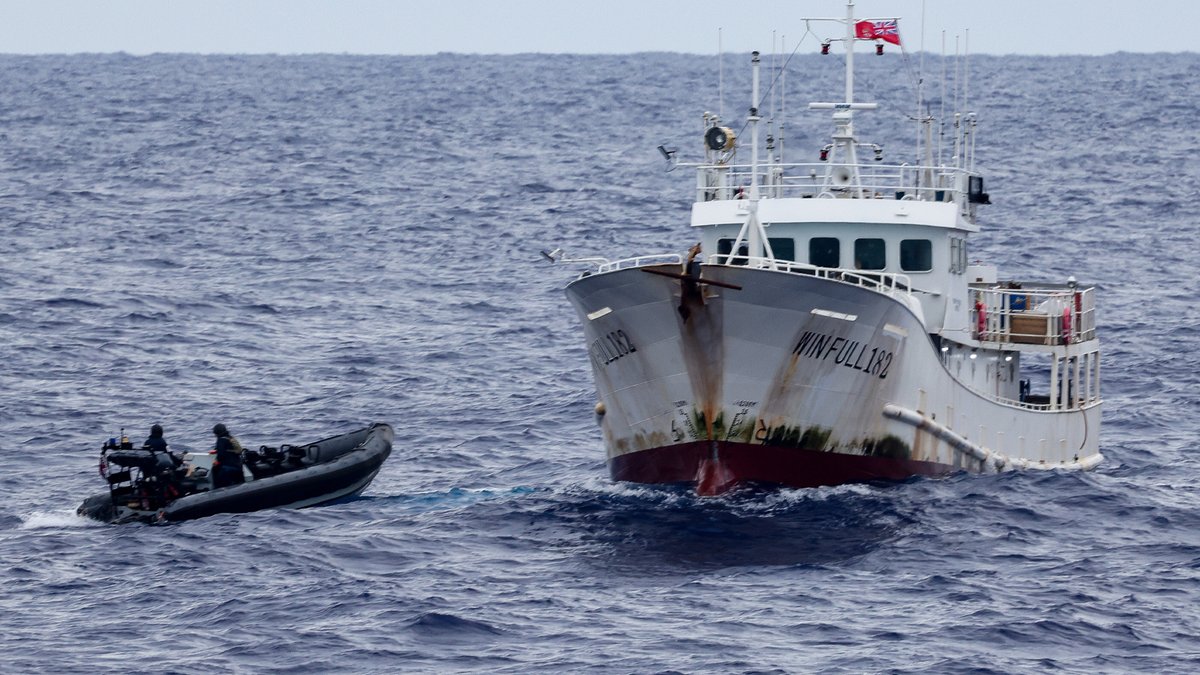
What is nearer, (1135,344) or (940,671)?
(940,671)

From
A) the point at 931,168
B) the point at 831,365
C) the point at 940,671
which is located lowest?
the point at 940,671

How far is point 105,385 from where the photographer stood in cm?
4241

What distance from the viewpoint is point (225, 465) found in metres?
31.5

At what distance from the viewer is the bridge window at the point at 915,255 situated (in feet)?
110

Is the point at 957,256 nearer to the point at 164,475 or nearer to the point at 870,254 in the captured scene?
the point at 870,254

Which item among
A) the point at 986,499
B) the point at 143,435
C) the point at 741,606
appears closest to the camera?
the point at 741,606

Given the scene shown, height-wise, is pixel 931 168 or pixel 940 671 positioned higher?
pixel 931 168

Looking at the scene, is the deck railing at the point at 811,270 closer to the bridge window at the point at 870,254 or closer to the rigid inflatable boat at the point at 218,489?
the bridge window at the point at 870,254

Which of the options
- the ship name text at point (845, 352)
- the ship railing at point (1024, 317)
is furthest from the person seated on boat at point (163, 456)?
the ship railing at point (1024, 317)

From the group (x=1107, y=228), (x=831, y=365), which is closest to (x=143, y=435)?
(x=831, y=365)

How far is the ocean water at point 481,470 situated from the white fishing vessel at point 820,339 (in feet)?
2.55

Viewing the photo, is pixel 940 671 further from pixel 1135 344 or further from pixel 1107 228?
pixel 1107 228

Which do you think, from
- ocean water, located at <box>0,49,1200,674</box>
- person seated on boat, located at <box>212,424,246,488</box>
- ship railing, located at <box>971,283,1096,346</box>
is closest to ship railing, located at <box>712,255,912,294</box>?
ship railing, located at <box>971,283,1096,346</box>

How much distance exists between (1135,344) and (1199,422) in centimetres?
911
